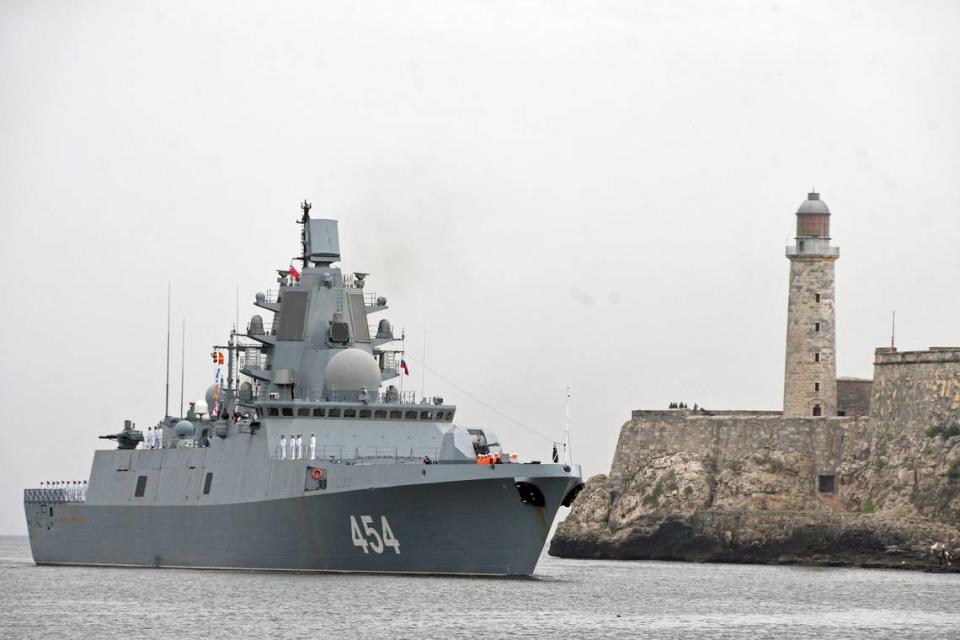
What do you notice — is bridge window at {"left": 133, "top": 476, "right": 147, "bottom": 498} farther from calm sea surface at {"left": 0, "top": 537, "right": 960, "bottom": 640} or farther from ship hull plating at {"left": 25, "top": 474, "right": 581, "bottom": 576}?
ship hull plating at {"left": 25, "top": 474, "right": 581, "bottom": 576}

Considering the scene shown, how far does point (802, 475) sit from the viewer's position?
77.8 meters

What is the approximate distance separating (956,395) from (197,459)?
96.6 feet

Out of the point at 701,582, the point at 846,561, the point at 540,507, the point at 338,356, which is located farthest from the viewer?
the point at 846,561

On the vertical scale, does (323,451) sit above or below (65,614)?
above

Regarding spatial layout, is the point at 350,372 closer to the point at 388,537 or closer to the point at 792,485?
the point at 388,537

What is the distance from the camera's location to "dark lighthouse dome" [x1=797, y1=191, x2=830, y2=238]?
3113 inches

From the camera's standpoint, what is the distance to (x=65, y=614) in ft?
147

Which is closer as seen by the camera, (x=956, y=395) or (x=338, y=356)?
(x=338, y=356)

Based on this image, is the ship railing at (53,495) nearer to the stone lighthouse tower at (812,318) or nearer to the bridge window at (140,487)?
the bridge window at (140,487)

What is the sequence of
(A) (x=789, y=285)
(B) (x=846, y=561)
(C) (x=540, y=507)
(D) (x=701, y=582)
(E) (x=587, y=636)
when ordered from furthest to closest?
(A) (x=789, y=285) → (B) (x=846, y=561) → (D) (x=701, y=582) → (C) (x=540, y=507) → (E) (x=587, y=636)

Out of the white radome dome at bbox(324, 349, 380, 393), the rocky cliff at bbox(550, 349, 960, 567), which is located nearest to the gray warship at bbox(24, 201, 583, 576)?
the white radome dome at bbox(324, 349, 380, 393)

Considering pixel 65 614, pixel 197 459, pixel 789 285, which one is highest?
pixel 789 285

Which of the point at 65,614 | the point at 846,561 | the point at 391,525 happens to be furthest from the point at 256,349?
the point at 846,561

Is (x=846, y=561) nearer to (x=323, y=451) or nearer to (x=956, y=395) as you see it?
(x=956, y=395)
